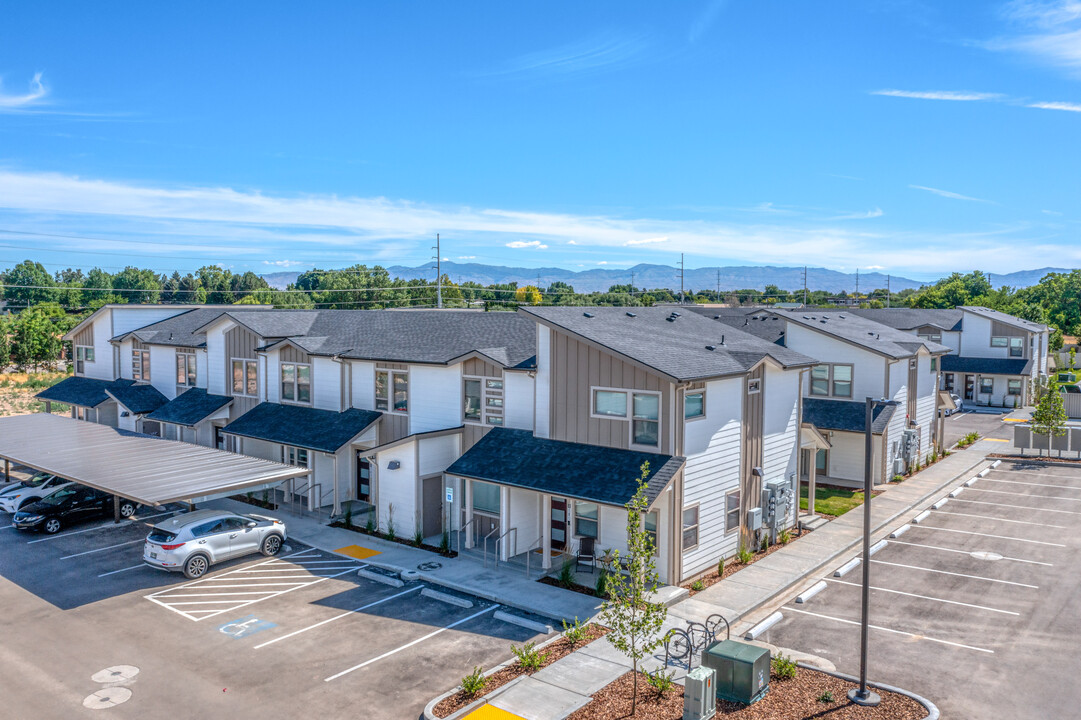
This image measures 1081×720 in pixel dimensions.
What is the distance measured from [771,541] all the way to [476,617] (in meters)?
9.79

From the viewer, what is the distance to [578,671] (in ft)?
45.8

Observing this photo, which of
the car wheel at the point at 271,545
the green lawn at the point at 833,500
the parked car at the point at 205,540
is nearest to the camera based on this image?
the parked car at the point at 205,540

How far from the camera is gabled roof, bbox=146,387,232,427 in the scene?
102 feet

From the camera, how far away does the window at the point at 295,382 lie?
29.0 meters

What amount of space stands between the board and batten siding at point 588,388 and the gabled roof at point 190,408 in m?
17.5

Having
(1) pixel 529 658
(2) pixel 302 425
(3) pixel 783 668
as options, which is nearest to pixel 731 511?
(3) pixel 783 668

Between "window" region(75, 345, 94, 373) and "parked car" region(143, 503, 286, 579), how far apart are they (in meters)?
26.7

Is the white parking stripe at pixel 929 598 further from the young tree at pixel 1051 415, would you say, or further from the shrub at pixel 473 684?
the young tree at pixel 1051 415

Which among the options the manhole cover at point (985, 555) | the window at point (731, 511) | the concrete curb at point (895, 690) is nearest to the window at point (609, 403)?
the window at point (731, 511)

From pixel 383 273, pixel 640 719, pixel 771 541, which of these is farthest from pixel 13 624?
pixel 383 273

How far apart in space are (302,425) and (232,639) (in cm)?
1230

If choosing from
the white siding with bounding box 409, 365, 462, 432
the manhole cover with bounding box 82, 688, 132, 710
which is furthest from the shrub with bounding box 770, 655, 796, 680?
the white siding with bounding box 409, 365, 462, 432

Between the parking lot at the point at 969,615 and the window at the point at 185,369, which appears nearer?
the parking lot at the point at 969,615

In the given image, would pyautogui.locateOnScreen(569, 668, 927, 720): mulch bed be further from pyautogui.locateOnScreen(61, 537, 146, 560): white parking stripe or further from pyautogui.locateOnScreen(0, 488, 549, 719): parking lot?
pyautogui.locateOnScreen(61, 537, 146, 560): white parking stripe
